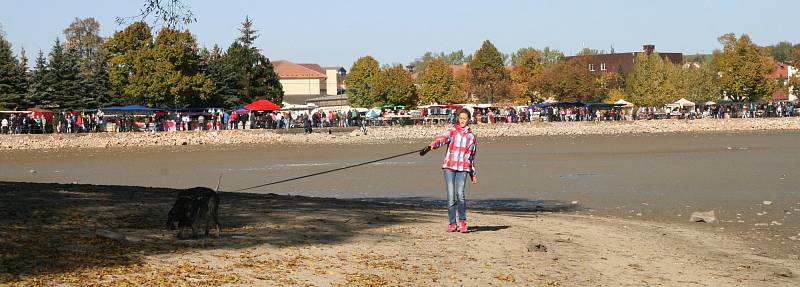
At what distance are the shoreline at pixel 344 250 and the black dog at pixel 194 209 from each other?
0.73 ft

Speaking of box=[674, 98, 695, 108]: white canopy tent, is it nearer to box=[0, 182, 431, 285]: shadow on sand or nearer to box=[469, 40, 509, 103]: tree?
box=[469, 40, 509, 103]: tree

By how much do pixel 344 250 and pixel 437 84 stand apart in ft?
305

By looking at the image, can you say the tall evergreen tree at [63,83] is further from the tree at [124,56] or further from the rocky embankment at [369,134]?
the rocky embankment at [369,134]

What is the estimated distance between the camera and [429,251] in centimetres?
1139

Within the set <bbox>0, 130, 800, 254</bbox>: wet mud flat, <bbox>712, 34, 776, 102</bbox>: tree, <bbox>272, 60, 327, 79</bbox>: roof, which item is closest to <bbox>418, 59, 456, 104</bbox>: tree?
<bbox>712, 34, 776, 102</bbox>: tree

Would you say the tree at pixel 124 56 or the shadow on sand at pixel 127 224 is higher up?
the tree at pixel 124 56

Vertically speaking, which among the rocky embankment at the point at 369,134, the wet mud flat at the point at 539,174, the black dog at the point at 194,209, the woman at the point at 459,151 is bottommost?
the wet mud flat at the point at 539,174

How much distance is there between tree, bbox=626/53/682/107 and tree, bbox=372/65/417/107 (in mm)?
24140

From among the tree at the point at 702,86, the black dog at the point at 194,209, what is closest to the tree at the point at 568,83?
the tree at the point at 702,86

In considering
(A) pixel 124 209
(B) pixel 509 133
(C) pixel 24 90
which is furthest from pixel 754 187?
(C) pixel 24 90

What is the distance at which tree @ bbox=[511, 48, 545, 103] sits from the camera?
107 meters

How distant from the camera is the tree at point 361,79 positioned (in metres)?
108

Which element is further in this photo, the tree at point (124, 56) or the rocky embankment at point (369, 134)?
the tree at point (124, 56)

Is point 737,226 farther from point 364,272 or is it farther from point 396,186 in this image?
point 396,186
